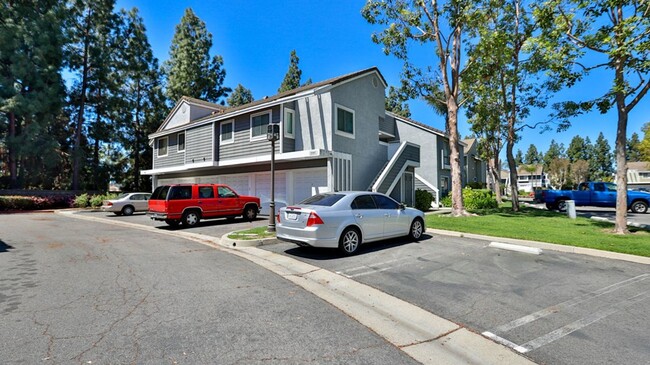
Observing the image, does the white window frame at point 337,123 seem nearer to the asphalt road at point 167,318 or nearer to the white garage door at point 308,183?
the white garage door at point 308,183

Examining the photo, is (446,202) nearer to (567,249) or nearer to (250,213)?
(250,213)

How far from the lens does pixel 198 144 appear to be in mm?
20141

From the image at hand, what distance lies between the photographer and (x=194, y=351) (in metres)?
3.39

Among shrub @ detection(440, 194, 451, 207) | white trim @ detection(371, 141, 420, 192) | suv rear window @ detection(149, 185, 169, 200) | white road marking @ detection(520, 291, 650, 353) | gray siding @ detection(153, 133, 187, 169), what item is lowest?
white road marking @ detection(520, 291, 650, 353)

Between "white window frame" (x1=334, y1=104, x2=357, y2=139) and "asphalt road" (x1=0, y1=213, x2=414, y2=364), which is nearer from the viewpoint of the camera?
"asphalt road" (x1=0, y1=213, x2=414, y2=364)

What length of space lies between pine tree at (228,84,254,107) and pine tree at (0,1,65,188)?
17.7 metres

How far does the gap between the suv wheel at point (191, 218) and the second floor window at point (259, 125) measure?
5192 mm

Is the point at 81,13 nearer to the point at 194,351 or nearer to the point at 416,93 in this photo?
the point at 416,93

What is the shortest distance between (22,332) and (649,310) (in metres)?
8.15

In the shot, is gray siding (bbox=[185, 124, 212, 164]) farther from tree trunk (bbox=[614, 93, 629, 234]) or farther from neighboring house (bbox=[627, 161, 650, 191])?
neighboring house (bbox=[627, 161, 650, 191])

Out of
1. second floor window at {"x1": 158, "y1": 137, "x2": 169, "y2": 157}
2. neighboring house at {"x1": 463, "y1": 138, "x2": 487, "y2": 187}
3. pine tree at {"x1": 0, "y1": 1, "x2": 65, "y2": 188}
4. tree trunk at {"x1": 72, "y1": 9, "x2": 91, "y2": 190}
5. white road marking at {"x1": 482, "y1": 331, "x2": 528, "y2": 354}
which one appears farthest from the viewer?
neighboring house at {"x1": 463, "y1": 138, "x2": 487, "y2": 187}

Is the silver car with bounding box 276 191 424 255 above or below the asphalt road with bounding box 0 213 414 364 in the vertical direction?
above

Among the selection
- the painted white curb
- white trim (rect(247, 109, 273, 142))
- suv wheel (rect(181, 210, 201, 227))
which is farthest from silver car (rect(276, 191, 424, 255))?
white trim (rect(247, 109, 273, 142))

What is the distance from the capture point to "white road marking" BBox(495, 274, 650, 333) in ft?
13.8
